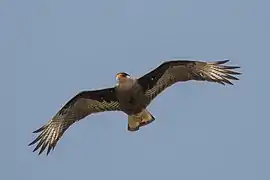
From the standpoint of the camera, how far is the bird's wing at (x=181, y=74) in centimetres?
3359

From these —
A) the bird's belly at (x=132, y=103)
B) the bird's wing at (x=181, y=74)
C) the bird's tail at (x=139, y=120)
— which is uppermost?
the bird's wing at (x=181, y=74)

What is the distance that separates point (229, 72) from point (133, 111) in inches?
95.2

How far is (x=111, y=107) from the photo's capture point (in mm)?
34688

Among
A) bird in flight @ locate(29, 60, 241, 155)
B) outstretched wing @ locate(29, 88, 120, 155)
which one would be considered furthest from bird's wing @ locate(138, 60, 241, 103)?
outstretched wing @ locate(29, 88, 120, 155)

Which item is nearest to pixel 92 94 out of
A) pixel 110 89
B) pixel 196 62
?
pixel 110 89

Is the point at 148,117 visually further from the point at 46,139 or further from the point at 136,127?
the point at 46,139

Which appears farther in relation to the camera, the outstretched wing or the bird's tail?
the outstretched wing

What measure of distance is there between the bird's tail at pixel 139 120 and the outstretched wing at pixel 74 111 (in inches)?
16.6

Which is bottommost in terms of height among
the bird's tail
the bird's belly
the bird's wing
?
the bird's tail

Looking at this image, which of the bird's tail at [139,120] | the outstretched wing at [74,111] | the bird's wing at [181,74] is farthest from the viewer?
the outstretched wing at [74,111]

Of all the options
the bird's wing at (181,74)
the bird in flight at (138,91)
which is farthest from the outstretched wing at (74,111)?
the bird's wing at (181,74)

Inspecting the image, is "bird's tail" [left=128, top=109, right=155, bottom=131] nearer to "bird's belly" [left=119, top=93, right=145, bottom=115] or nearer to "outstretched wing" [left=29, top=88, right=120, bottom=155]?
"bird's belly" [left=119, top=93, right=145, bottom=115]

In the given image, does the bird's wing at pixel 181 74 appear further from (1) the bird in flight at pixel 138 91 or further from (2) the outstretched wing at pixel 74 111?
(2) the outstretched wing at pixel 74 111

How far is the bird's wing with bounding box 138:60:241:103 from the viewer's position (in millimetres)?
33594
